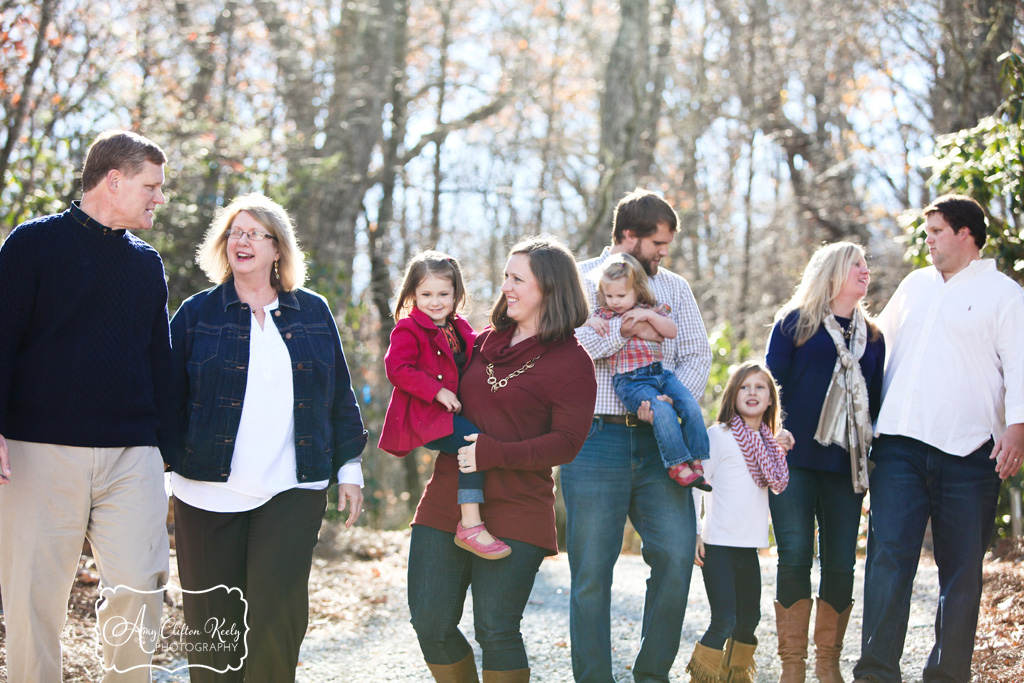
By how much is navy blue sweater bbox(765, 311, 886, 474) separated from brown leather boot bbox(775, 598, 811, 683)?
700 mm

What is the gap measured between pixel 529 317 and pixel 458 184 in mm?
13327

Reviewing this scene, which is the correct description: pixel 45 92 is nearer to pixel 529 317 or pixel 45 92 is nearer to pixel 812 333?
pixel 529 317

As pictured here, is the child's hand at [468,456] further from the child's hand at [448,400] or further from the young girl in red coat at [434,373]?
the child's hand at [448,400]

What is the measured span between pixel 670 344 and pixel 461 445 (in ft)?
4.26

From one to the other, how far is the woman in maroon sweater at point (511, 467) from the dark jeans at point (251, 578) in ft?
1.49

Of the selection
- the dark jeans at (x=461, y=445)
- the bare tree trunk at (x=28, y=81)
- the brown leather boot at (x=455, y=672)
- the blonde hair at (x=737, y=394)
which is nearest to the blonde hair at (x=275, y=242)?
the dark jeans at (x=461, y=445)

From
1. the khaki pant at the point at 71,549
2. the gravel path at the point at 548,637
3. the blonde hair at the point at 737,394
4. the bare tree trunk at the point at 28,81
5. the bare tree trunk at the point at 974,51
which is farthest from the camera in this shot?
the bare tree trunk at the point at 974,51

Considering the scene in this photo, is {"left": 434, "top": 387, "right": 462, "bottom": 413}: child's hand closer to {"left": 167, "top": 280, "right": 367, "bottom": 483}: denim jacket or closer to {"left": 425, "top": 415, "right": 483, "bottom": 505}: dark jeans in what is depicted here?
{"left": 425, "top": 415, "right": 483, "bottom": 505}: dark jeans

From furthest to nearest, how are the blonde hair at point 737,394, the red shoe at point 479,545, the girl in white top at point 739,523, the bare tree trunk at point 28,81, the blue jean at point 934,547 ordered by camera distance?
the bare tree trunk at point 28,81, the blonde hair at point 737,394, the girl in white top at point 739,523, the blue jean at point 934,547, the red shoe at point 479,545

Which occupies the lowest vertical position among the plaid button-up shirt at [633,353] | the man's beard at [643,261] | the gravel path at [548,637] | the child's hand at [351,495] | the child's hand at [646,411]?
the gravel path at [548,637]

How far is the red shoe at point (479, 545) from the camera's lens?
3191 millimetres

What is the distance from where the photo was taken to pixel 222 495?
3346 mm

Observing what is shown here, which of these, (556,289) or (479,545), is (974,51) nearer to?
(556,289)

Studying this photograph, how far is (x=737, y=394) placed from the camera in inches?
179
